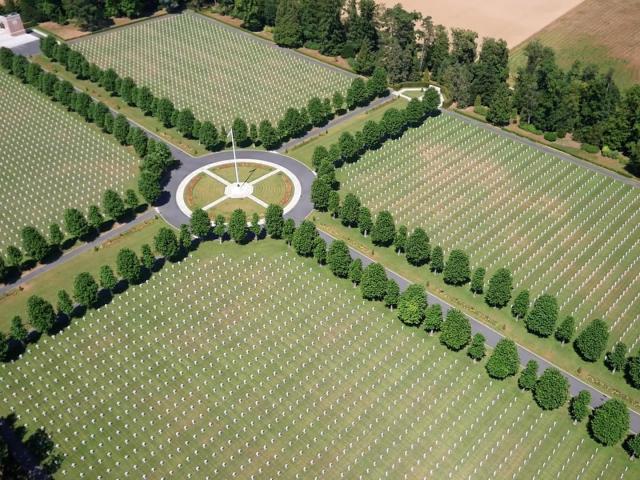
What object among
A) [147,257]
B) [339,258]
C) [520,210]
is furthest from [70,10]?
[520,210]

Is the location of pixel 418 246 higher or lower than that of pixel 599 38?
lower

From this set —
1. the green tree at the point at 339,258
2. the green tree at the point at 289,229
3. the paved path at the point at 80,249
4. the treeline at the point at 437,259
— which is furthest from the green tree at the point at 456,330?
the paved path at the point at 80,249

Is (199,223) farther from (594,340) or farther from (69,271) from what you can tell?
(594,340)

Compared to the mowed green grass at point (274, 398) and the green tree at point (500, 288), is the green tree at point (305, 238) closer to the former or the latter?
the mowed green grass at point (274, 398)

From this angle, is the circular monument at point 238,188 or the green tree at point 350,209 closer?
the green tree at point 350,209

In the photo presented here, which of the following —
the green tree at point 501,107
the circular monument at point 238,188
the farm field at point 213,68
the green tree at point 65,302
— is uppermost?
the green tree at point 501,107

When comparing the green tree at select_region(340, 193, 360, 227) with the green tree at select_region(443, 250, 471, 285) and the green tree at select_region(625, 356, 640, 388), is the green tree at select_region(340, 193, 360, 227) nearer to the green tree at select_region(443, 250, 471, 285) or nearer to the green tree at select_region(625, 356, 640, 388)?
the green tree at select_region(443, 250, 471, 285)
